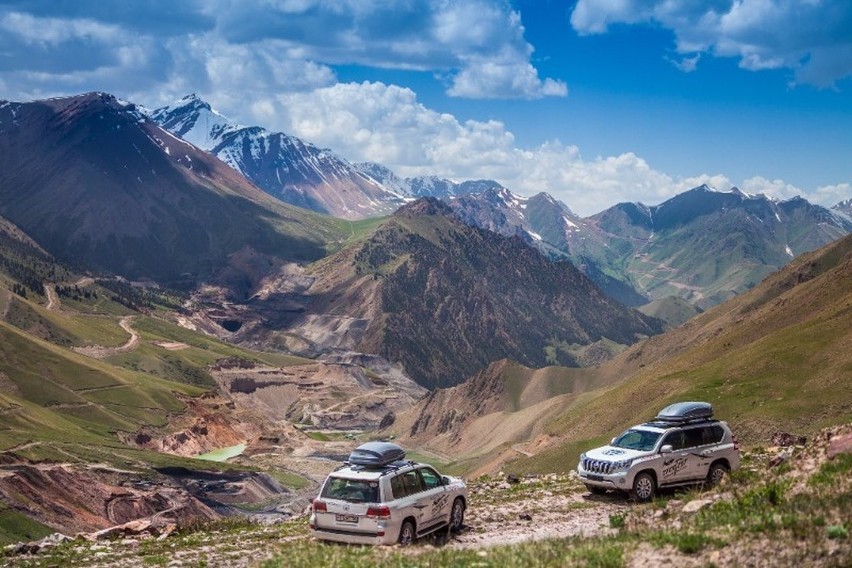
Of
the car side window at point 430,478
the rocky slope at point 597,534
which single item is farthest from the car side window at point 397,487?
the rocky slope at point 597,534

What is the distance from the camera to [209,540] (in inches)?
1134

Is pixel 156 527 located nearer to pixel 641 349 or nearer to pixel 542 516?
pixel 542 516

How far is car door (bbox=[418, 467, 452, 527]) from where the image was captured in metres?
26.0

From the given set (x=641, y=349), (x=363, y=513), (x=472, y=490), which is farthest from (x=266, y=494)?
(x=363, y=513)

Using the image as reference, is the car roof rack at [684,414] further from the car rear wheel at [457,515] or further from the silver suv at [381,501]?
the silver suv at [381,501]

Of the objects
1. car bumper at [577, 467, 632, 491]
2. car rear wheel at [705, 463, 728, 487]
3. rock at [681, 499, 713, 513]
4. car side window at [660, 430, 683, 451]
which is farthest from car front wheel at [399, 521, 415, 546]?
car rear wheel at [705, 463, 728, 487]

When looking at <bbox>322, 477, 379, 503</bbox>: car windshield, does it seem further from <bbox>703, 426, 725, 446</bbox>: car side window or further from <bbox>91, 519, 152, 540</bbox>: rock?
<bbox>703, 426, 725, 446</bbox>: car side window

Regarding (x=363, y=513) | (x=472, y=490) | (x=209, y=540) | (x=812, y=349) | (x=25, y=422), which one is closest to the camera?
(x=363, y=513)

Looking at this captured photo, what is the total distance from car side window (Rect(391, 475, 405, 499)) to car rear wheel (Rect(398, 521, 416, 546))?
78 cm

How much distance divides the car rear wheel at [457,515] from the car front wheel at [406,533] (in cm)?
222

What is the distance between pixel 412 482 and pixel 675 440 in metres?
10.1

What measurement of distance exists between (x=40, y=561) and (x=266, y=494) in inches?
4811

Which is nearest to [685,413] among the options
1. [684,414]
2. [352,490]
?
[684,414]

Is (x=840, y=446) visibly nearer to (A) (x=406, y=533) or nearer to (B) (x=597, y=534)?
(B) (x=597, y=534)
